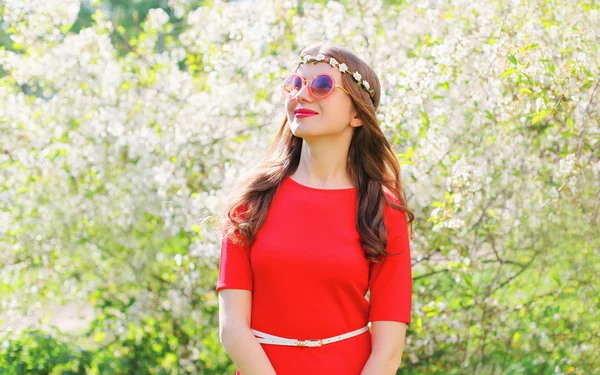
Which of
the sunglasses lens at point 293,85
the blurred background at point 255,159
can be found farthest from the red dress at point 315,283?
the blurred background at point 255,159

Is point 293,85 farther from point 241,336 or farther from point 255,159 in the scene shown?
point 255,159

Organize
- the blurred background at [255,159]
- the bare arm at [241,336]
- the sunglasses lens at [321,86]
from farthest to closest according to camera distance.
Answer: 1. the blurred background at [255,159]
2. the sunglasses lens at [321,86]
3. the bare arm at [241,336]

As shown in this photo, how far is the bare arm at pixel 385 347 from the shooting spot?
7.20 feet

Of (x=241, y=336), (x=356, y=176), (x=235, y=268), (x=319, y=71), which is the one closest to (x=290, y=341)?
(x=241, y=336)

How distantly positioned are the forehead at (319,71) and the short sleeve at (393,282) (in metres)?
0.42

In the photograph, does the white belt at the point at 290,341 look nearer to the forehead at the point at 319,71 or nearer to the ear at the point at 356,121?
the ear at the point at 356,121

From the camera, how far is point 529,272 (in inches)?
180

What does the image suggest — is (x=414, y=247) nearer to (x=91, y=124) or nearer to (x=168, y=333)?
(x=168, y=333)

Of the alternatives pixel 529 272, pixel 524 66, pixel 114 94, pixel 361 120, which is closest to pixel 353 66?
pixel 361 120

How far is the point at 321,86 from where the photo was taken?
90.7 inches

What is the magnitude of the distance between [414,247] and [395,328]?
6.39 ft

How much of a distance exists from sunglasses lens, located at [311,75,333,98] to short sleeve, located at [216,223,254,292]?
47 centimetres

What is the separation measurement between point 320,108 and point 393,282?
529 mm

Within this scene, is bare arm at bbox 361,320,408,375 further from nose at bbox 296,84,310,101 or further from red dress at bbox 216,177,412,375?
nose at bbox 296,84,310,101
